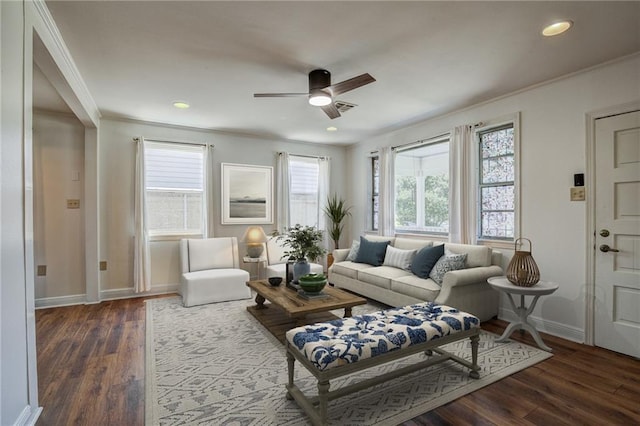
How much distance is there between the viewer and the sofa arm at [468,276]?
3252mm

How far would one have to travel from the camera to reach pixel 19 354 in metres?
1.72

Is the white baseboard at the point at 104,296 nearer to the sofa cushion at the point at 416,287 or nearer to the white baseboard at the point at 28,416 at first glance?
the white baseboard at the point at 28,416

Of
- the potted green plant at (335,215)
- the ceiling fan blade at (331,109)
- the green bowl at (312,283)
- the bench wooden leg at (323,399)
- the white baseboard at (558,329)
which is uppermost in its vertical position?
the ceiling fan blade at (331,109)

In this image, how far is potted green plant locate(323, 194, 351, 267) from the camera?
20.1ft

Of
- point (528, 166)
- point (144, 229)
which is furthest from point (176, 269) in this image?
point (528, 166)

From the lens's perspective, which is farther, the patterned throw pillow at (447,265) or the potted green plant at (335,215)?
the potted green plant at (335,215)

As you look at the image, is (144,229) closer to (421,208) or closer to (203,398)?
(203,398)

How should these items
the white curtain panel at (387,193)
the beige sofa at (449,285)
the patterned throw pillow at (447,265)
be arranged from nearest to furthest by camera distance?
the beige sofa at (449,285)
the patterned throw pillow at (447,265)
the white curtain panel at (387,193)

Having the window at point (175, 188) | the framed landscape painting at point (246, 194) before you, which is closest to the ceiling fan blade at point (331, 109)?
the framed landscape painting at point (246, 194)

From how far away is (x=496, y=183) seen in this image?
154 inches

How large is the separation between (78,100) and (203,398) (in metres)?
3.16

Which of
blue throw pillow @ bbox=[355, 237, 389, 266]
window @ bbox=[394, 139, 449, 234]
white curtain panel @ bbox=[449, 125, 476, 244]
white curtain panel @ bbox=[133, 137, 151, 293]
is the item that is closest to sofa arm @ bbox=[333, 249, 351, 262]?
blue throw pillow @ bbox=[355, 237, 389, 266]

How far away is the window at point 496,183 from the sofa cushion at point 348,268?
1.62 metres

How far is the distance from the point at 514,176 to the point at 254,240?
3.58 m
